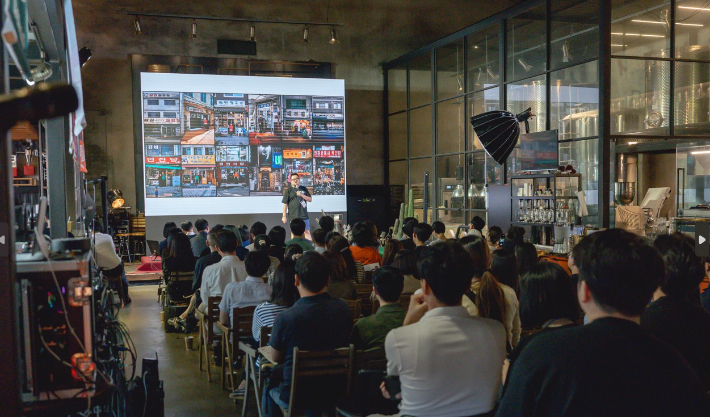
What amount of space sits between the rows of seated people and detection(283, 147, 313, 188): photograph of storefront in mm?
7983

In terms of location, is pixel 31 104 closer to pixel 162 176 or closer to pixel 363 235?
pixel 363 235

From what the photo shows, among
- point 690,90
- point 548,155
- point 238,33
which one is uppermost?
point 238,33

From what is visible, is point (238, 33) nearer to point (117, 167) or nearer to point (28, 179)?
point (117, 167)

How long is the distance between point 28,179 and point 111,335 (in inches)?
260

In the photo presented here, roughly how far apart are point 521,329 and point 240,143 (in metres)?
9.21

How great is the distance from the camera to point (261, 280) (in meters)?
4.47

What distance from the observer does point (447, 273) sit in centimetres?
206

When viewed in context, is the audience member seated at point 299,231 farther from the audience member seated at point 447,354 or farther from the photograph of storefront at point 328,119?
the photograph of storefront at point 328,119

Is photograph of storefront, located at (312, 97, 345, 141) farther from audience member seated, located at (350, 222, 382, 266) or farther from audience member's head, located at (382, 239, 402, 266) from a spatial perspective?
audience member's head, located at (382, 239, 402, 266)

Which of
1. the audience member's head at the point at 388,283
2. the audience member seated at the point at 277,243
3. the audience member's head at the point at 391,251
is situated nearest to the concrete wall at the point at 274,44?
the audience member seated at the point at 277,243

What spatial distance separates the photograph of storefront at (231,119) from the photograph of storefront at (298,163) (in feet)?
3.02

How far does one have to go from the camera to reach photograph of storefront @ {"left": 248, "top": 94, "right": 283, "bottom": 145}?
12.0 metres

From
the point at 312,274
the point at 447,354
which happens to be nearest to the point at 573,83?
the point at 312,274

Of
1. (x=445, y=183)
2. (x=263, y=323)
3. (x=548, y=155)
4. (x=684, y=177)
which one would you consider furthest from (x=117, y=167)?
(x=684, y=177)
